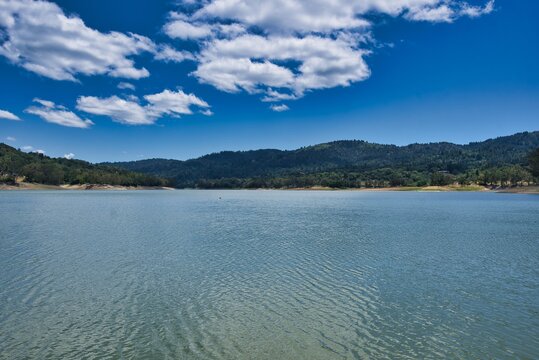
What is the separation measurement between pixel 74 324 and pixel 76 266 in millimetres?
13527

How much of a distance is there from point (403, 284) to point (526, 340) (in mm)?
9165

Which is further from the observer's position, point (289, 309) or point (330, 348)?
point (289, 309)

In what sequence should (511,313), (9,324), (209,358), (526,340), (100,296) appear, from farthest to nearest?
(100,296) → (511,313) → (9,324) → (526,340) → (209,358)

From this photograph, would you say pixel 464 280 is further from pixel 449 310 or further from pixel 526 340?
pixel 526 340

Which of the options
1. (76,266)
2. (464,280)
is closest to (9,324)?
(76,266)

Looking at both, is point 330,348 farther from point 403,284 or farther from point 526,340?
point 403,284

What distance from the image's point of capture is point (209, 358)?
14.6 metres

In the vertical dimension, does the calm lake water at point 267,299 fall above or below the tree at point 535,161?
below

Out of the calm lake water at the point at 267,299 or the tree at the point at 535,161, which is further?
the tree at the point at 535,161

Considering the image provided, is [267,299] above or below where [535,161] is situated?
below

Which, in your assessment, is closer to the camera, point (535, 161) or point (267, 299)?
point (267, 299)

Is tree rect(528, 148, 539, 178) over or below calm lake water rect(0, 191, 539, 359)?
over

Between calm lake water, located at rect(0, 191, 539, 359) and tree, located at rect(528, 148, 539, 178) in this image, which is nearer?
calm lake water, located at rect(0, 191, 539, 359)

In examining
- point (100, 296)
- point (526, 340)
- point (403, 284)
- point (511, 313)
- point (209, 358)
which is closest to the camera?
point (209, 358)
